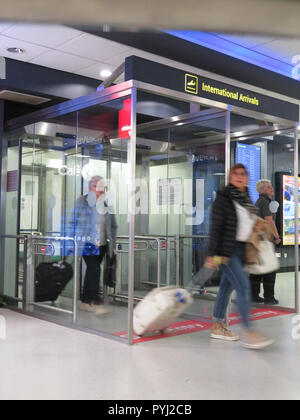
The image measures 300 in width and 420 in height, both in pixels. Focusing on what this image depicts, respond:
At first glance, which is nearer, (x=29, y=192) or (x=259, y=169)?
(x=29, y=192)

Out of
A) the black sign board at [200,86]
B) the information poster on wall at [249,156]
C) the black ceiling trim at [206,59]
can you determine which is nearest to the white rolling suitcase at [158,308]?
the black sign board at [200,86]

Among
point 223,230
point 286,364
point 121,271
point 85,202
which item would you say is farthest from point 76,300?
point 286,364

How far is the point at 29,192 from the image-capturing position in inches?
237

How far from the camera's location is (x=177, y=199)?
5973 mm

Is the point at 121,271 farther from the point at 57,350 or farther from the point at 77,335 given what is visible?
the point at 57,350

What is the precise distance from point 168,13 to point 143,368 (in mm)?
2914

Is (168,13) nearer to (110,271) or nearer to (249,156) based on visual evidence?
(110,271)

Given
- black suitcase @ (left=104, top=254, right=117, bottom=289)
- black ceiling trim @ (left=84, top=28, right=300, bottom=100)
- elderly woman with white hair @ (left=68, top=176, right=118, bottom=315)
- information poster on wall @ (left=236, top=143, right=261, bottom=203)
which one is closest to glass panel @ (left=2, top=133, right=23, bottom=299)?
elderly woman with white hair @ (left=68, top=176, right=118, bottom=315)

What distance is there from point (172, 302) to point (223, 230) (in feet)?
2.44

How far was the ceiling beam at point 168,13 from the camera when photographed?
712 millimetres

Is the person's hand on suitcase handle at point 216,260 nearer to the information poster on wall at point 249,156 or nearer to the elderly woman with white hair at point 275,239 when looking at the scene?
the elderly woman with white hair at point 275,239

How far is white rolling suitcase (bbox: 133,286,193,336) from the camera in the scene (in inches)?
154

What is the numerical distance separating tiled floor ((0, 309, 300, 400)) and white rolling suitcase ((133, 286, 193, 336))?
17cm

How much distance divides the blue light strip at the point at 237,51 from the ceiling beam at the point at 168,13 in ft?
15.5
